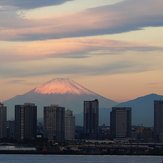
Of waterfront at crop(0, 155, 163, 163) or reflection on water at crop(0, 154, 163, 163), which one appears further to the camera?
waterfront at crop(0, 155, 163, 163)

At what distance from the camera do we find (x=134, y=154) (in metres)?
186

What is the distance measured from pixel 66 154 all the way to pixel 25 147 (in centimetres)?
1494

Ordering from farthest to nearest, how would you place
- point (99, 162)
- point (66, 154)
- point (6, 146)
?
point (6, 146), point (66, 154), point (99, 162)

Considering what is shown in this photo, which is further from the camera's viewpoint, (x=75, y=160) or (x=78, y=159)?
(x=78, y=159)

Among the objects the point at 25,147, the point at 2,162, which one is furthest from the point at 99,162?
the point at 25,147

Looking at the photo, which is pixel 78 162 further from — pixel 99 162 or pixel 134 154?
pixel 134 154

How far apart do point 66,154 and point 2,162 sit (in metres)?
43.6

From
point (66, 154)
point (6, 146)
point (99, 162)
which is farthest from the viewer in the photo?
point (6, 146)

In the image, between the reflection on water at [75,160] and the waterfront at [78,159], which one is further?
the waterfront at [78,159]

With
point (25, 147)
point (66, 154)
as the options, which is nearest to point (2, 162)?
point (66, 154)

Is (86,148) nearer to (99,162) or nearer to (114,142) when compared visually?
(114,142)

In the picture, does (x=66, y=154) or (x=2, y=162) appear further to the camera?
(x=66, y=154)

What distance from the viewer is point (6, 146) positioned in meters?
196

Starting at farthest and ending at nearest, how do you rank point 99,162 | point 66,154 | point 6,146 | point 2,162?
point 6,146
point 66,154
point 99,162
point 2,162
